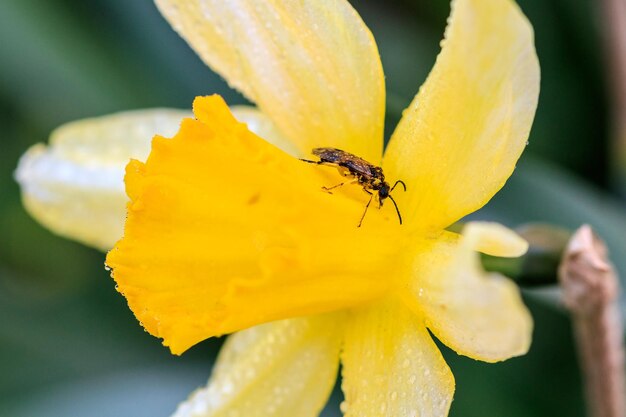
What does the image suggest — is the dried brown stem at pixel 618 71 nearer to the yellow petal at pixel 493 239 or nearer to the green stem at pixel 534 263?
the green stem at pixel 534 263

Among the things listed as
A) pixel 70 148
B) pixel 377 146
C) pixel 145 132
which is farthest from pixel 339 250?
pixel 70 148

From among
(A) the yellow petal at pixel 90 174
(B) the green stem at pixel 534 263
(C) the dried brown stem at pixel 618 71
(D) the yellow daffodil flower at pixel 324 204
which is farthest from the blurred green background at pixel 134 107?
(D) the yellow daffodil flower at pixel 324 204

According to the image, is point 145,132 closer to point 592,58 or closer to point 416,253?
point 416,253

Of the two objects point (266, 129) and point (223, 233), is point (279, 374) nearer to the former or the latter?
point (223, 233)

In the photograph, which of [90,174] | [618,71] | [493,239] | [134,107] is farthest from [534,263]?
Answer: [134,107]

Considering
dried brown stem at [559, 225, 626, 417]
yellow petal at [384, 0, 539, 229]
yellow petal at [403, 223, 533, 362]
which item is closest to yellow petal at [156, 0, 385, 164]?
yellow petal at [384, 0, 539, 229]
